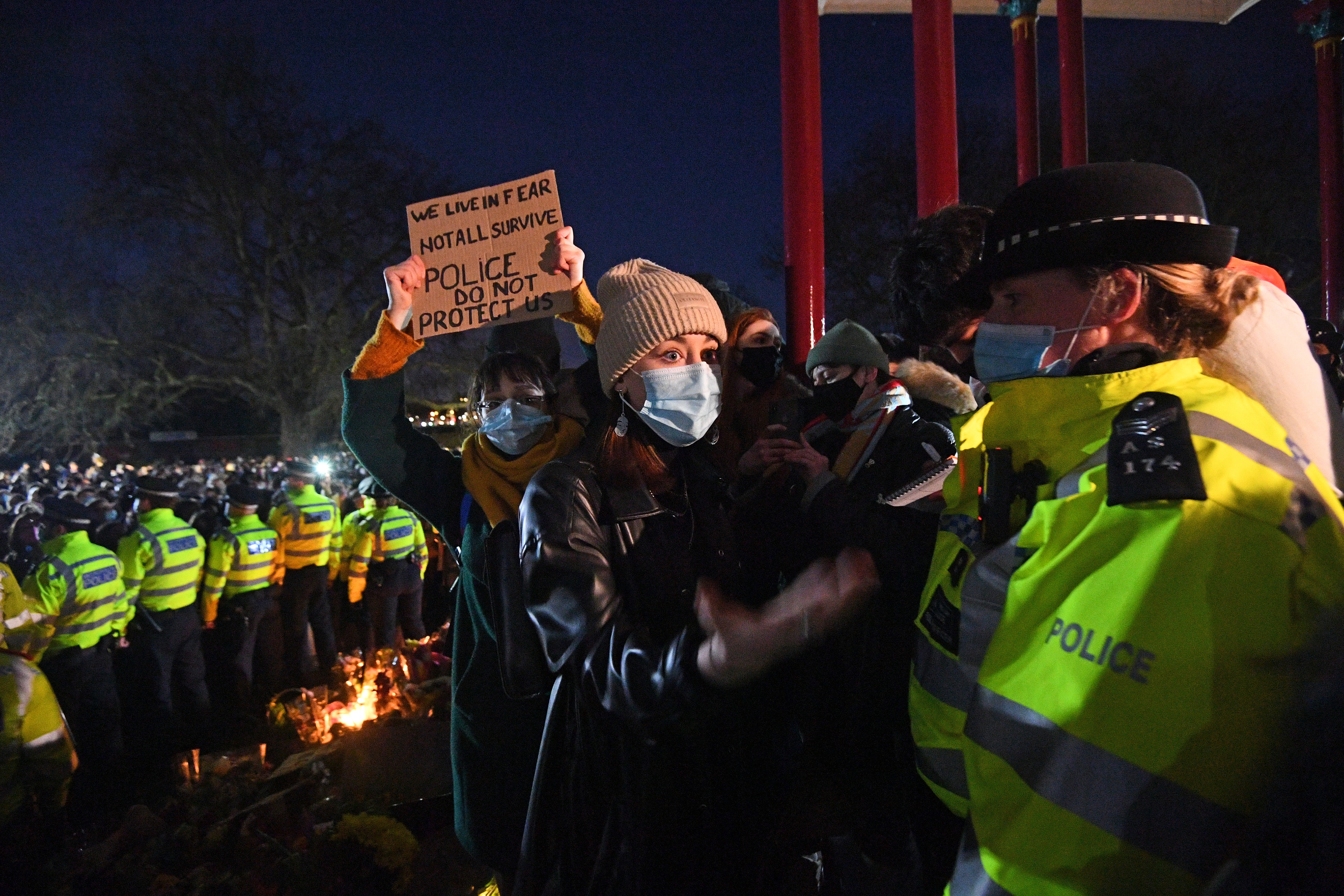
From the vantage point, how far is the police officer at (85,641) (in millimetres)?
5453

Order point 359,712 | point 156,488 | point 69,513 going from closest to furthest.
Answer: point 359,712, point 69,513, point 156,488

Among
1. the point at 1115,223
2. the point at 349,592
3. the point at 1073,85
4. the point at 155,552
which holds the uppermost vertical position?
the point at 1073,85

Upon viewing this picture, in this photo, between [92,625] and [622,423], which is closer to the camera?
[622,423]

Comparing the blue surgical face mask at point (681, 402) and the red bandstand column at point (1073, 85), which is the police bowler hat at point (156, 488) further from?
the red bandstand column at point (1073, 85)

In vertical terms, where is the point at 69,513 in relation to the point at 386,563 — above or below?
above

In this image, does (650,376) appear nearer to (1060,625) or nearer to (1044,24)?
(1060,625)

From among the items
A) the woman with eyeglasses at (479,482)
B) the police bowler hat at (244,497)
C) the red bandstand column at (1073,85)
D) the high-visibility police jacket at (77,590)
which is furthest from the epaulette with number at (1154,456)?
the red bandstand column at (1073,85)

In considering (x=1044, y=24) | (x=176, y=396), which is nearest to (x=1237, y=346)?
(x=1044, y=24)

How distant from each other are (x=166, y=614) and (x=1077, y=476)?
300 inches

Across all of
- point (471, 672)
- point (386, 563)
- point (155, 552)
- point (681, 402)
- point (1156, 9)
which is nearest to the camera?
point (681, 402)

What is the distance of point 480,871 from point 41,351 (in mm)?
22407

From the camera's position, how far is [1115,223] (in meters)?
1.21

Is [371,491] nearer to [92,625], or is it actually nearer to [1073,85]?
[92,625]

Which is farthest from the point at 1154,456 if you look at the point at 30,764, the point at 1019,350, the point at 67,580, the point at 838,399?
the point at 67,580
